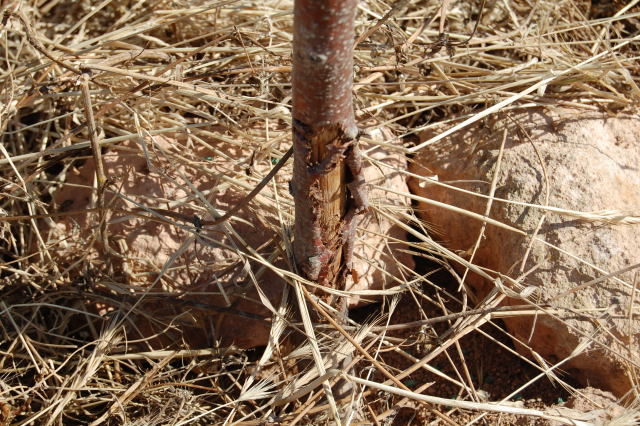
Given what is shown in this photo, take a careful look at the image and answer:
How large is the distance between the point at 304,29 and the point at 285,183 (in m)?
0.83

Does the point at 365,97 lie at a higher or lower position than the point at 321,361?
higher

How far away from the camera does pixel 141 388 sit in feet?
5.49

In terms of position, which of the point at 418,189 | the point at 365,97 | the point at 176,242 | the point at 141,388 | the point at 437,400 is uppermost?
the point at 365,97

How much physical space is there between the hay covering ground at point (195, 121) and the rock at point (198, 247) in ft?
0.09

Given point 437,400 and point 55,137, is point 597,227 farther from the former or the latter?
point 55,137

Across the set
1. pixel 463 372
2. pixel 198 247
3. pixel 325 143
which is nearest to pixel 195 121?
pixel 198 247

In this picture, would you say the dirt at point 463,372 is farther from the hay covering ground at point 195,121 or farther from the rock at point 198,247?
the rock at point 198,247

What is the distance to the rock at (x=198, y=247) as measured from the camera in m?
1.75

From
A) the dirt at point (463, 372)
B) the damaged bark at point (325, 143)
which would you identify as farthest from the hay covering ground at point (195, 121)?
the damaged bark at point (325, 143)

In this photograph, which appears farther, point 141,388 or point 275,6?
point 275,6

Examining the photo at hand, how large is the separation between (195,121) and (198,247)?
0.46m

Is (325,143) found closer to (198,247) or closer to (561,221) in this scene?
(198,247)

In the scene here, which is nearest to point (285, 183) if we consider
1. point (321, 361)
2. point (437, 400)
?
point (321, 361)

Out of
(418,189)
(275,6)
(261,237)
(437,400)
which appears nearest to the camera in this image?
(437,400)
